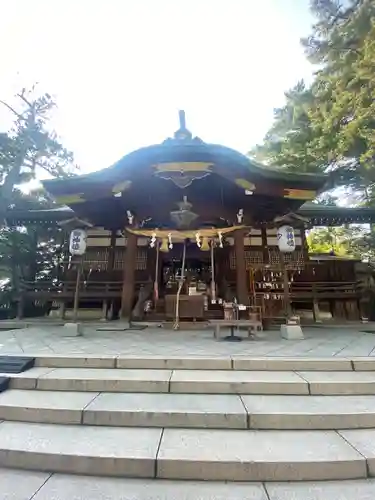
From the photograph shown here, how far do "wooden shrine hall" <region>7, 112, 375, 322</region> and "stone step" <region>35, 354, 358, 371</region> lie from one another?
2.59 meters

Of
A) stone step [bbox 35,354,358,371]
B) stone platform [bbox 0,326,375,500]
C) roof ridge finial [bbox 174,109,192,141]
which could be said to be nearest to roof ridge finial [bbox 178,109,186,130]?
roof ridge finial [bbox 174,109,192,141]

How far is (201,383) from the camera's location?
3.39 metres

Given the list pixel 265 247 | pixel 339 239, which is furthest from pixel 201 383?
pixel 339 239

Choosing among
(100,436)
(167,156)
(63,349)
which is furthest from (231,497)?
(167,156)

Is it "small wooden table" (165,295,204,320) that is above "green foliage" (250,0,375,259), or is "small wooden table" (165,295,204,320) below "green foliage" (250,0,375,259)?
below

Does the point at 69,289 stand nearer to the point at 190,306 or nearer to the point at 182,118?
the point at 190,306

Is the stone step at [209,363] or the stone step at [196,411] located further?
the stone step at [209,363]

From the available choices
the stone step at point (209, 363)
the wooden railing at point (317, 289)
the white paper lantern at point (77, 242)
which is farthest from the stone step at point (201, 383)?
the wooden railing at point (317, 289)

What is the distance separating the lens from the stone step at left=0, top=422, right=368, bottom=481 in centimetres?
223

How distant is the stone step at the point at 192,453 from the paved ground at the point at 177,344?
1703mm

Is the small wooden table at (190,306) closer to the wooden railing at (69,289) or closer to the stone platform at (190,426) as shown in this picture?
the wooden railing at (69,289)

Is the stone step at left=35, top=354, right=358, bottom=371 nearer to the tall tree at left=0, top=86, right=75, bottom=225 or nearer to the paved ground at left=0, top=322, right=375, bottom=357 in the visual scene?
the paved ground at left=0, top=322, right=375, bottom=357

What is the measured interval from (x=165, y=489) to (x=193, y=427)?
70cm

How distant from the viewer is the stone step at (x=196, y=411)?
9.15ft
